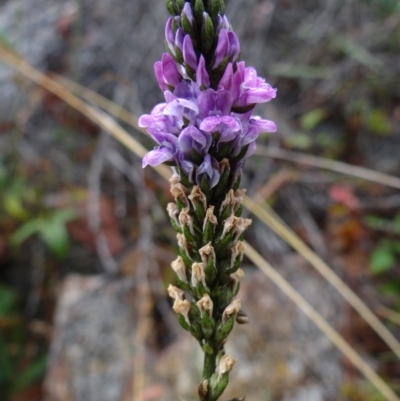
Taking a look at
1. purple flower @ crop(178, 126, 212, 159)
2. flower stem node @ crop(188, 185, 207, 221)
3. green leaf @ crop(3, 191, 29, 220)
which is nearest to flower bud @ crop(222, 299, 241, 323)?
flower stem node @ crop(188, 185, 207, 221)

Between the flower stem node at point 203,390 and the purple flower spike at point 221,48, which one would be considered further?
the flower stem node at point 203,390

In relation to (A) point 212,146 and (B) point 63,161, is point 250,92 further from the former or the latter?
(B) point 63,161

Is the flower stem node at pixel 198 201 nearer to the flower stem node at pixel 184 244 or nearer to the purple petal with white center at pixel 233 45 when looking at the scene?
the flower stem node at pixel 184 244

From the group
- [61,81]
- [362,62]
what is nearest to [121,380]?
[61,81]

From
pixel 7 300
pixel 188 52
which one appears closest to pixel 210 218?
pixel 188 52

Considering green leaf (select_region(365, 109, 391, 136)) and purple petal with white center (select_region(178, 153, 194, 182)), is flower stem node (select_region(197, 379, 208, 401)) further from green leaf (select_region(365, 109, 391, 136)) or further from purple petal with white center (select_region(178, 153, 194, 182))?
green leaf (select_region(365, 109, 391, 136))

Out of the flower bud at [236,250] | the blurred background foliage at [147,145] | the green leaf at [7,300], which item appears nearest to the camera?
the flower bud at [236,250]

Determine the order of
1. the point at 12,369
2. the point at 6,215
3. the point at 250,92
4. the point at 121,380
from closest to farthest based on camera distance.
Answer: the point at 250,92 → the point at 121,380 → the point at 12,369 → the point at 6,215

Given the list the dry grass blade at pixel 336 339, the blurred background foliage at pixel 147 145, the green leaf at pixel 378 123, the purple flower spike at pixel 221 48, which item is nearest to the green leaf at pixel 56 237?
A: the blurred background foliage at pixel 147 145
